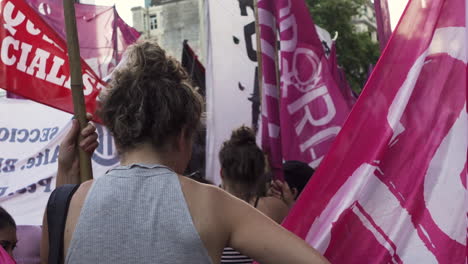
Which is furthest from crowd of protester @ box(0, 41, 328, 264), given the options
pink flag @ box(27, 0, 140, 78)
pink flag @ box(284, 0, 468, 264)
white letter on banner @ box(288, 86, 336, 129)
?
pink flag @ box(27, 0, 140, 78)

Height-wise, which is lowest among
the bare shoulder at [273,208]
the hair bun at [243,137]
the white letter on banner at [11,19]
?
the bare shoulder at [273,208]

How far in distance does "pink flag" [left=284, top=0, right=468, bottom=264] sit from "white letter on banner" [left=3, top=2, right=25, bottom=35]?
281 cm

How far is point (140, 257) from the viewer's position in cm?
160

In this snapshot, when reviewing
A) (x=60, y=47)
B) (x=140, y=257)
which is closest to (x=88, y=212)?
(x=140, y=257)

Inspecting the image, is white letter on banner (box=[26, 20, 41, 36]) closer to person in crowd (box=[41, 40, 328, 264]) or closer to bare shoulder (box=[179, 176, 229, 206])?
person in crowd (box=[41, 40, 328, 264])

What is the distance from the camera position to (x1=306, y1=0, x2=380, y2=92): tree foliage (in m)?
24.8

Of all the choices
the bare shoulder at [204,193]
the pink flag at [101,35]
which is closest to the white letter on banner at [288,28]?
the bare shoulder at [204,193]

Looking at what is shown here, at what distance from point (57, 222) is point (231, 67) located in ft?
12.6

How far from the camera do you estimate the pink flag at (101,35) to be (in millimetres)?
8484

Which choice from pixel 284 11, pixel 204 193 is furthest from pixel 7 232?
pixel 284 11

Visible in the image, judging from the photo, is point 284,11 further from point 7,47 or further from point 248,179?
point 248,179

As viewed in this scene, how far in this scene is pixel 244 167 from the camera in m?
3.25

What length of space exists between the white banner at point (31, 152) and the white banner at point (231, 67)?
1141 mm

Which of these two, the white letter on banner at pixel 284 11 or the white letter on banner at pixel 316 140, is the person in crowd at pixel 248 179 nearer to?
the white letter on banner at pixel 284 11
